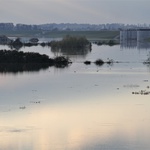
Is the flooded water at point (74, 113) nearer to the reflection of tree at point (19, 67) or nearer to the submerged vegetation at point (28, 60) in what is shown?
the reflection of tree at point (19, 67)

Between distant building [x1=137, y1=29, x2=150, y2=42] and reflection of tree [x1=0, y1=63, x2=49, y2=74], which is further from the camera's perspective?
distant building [x1=137, y1=29, x2=150, y2=42]

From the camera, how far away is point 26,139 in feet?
27.7

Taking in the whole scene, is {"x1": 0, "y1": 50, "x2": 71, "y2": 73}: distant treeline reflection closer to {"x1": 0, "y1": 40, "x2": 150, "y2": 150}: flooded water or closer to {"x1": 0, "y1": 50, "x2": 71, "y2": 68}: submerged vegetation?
{"x1": 0, "y1": 50, "x2": 71, "y2": 68}: submerged vegetation

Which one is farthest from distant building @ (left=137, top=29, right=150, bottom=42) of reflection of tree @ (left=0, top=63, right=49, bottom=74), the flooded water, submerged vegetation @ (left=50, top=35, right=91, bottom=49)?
the flooded water

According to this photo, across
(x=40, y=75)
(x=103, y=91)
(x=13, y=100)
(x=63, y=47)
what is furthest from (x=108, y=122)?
(x=63, y=47)

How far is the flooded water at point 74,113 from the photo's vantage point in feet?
27.3

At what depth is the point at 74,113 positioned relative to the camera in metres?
10.8

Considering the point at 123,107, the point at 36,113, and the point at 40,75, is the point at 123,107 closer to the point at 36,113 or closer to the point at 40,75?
the point at 36,113

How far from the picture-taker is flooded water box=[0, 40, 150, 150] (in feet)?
27.3

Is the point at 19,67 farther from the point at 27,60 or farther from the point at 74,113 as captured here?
the point at 74,113

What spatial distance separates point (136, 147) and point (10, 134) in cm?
202

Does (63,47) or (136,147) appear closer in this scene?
(136,147)

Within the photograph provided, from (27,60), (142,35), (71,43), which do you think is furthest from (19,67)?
(142,35)

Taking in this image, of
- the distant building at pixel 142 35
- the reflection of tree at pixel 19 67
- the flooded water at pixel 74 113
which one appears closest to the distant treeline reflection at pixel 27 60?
the reflection of tree at pixel 19 67
